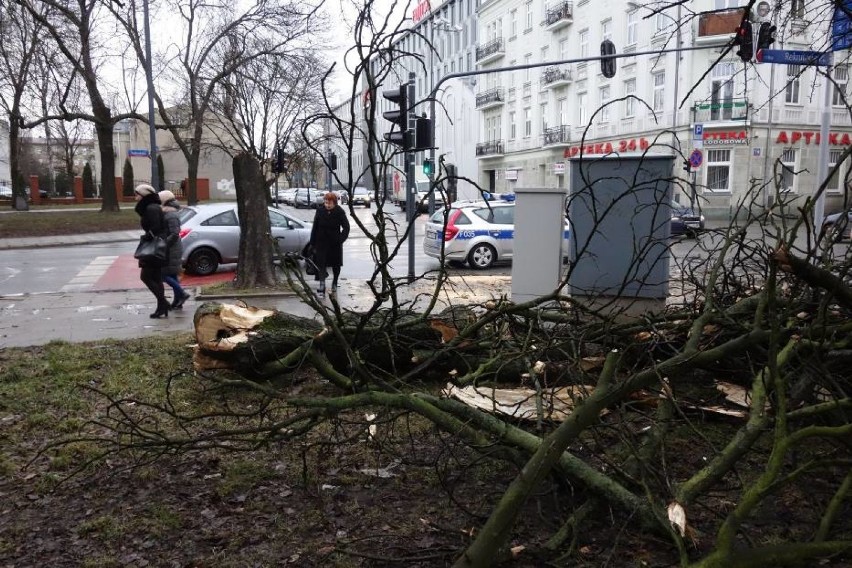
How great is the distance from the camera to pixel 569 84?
1759 inches

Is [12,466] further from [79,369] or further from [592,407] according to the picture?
[592,407]

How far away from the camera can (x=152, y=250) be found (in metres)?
9.55

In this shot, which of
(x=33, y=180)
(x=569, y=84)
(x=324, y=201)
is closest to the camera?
(x=324, y=201)

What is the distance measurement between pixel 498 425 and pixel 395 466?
108 cm

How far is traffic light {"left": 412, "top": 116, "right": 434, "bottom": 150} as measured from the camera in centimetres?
1088

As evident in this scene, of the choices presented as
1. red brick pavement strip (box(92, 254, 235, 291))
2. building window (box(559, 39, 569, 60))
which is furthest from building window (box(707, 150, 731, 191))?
red brick pavement strip (box(92, 254, 235, 291))

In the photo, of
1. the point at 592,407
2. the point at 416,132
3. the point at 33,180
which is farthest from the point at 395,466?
the point at 33,180

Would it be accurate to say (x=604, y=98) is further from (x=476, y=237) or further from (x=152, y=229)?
(x=152, y=229)

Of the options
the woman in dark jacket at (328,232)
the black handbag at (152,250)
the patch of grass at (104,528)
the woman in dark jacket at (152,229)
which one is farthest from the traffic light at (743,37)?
the woman in dark jacket at (328,232)

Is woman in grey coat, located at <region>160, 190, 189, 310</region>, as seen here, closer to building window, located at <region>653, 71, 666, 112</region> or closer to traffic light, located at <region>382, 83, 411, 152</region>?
traffic light, located at <region>382, 83, 411, 152</region>

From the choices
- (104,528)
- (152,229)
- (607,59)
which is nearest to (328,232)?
(152,229)

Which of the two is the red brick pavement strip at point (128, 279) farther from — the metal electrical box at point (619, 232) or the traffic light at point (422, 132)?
the metal electrical box at point (619, 232)

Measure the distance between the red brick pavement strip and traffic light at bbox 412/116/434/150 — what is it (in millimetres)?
4958

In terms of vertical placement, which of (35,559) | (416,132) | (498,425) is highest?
(416,132)
